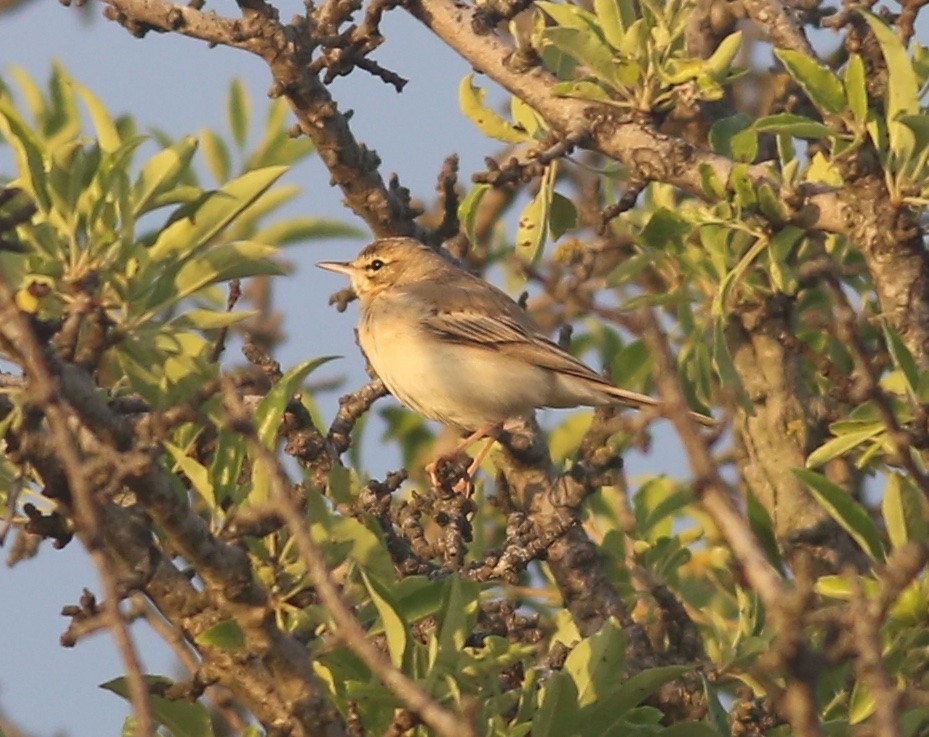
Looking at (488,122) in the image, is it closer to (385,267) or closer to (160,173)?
(160,173)

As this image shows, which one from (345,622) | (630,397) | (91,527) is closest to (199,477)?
(91,527)

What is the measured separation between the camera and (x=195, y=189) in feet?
17.5

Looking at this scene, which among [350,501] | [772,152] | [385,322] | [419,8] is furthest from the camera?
[385,322]

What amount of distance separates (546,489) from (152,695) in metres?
2.88

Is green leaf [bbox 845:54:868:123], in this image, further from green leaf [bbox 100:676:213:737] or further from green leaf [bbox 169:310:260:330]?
green leaf [bbox 100:676:213:737]

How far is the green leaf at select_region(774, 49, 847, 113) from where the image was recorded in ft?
19.1

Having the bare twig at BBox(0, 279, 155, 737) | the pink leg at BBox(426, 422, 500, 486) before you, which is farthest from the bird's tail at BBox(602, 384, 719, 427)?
the bare twig at BBox(0, 279, 155, 737)

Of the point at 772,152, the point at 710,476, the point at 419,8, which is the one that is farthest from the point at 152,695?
the point at 772,152

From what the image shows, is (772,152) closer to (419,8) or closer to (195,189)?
(419,8)

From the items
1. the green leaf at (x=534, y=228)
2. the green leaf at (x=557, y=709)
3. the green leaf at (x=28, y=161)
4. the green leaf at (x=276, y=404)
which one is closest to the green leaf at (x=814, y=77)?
the green leaf at (x=534, y=228)

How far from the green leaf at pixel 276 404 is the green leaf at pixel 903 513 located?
1.88 meters

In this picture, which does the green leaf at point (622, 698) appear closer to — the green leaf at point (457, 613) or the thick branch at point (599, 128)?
the green leaf at point (457, 613)

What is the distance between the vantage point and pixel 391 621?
461cm

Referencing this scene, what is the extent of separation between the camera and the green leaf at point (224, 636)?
14.9 feet
